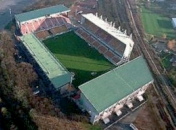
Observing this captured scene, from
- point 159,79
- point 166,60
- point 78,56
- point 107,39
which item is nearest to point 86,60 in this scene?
point 78,56

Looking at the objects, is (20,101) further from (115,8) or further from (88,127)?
(115,8)

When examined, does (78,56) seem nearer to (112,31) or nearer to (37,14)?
(112,31)

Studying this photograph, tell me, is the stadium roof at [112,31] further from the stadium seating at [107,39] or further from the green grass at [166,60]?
the green grass at [166,60]

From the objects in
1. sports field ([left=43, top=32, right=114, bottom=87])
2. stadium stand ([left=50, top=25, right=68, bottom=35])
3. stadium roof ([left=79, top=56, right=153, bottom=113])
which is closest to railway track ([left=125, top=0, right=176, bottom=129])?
stadium roof ([left=79, top=56, right=153, bottom=113])

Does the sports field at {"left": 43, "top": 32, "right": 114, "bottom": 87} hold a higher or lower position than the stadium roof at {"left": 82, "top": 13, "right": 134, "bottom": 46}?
lower

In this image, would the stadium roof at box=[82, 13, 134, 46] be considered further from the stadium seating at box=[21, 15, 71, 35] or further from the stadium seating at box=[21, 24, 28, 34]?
the stadium seating at box=[21, 24, 28, 34]

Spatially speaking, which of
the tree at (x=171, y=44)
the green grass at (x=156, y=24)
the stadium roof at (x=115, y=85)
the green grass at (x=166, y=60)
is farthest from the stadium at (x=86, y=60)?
the green grass at (x=156, y=24)

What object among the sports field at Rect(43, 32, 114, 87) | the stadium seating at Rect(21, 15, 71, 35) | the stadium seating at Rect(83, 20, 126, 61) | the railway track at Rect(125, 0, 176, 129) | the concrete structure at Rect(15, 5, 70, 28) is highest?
the concrete structure at Rect(15, 5, 70, 28)
